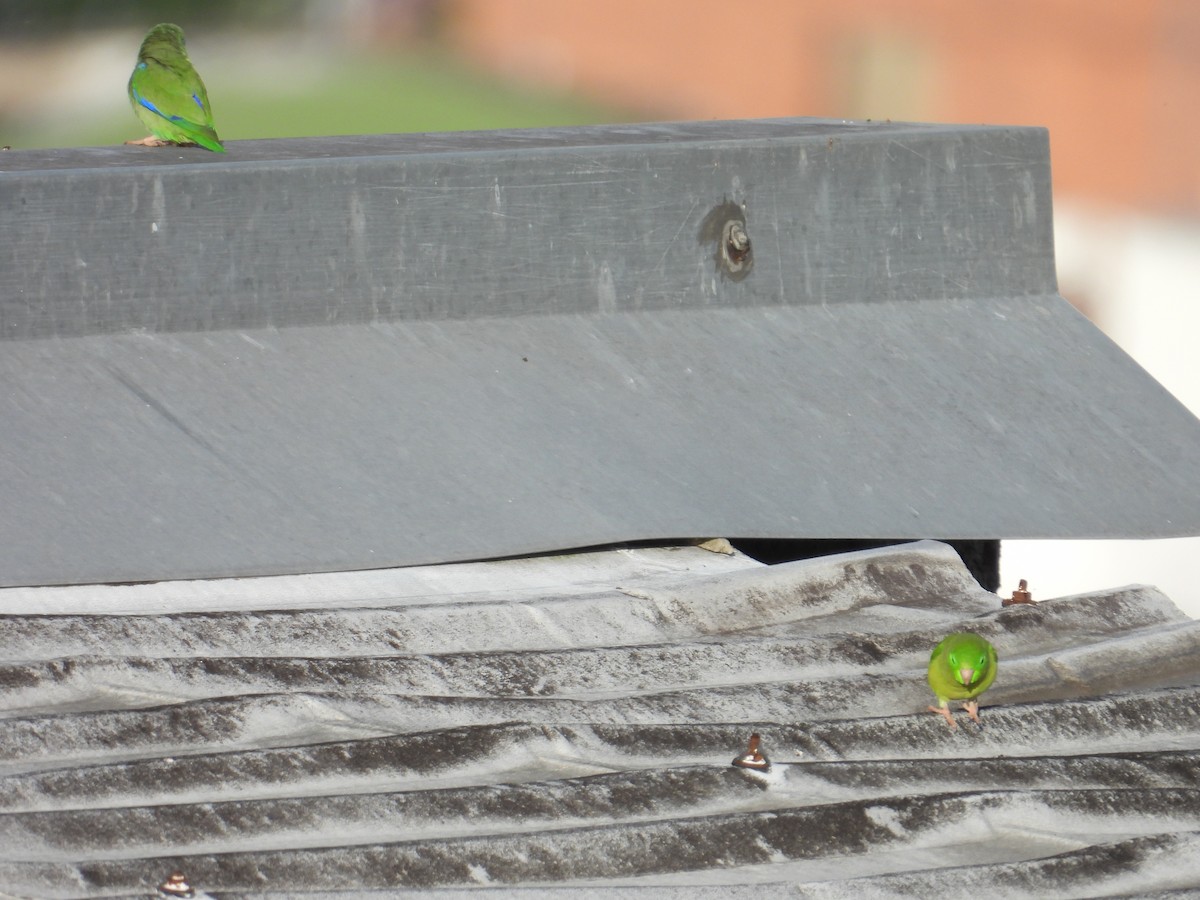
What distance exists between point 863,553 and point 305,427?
121cm

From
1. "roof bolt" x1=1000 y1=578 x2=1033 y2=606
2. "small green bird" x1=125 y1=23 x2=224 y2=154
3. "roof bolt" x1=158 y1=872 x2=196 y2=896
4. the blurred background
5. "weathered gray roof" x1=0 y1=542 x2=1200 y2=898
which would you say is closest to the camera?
"roof bolt" x1=158 y1=872 x2=196 y2=896

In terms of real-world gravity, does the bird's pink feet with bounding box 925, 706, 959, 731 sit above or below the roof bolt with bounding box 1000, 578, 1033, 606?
below

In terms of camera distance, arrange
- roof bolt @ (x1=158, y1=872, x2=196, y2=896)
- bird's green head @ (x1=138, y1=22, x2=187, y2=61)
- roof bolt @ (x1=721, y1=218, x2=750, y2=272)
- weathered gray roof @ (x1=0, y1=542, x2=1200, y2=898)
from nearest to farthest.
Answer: roof bolt @ (x1=158, y1=872, x2=196, y2=896), weathered gray roof @ (x1=0, y1=542, x2=1200, y2=898), roof bolt @ (x1=721, y1=218, x2=750, y2=272), bird's green head @ (x1=138, y1=22, x2=187, y2=61)

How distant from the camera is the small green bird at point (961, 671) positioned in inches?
113

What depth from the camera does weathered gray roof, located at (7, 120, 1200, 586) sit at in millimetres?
3438

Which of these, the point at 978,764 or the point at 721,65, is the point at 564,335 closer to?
the point at 978,764

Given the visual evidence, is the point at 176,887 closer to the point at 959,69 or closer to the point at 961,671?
the point at 961,671

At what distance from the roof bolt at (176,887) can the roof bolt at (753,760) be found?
901mm

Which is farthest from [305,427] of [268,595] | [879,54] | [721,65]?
[721,65]

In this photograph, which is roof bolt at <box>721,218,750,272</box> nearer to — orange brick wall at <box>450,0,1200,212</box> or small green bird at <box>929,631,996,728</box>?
small green bird at <box>929,631,996,728</box>

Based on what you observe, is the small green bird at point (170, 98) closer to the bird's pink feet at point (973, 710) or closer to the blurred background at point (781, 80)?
the bird's pink feet at point (973, 710)

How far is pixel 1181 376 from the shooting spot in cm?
1361

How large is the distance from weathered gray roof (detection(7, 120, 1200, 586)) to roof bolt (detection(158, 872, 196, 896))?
35.7 inches

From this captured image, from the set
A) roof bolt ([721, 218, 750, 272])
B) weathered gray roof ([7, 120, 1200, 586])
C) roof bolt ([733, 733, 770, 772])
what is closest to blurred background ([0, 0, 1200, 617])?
weathered gray roof ([7, 120, 1200, 586])
